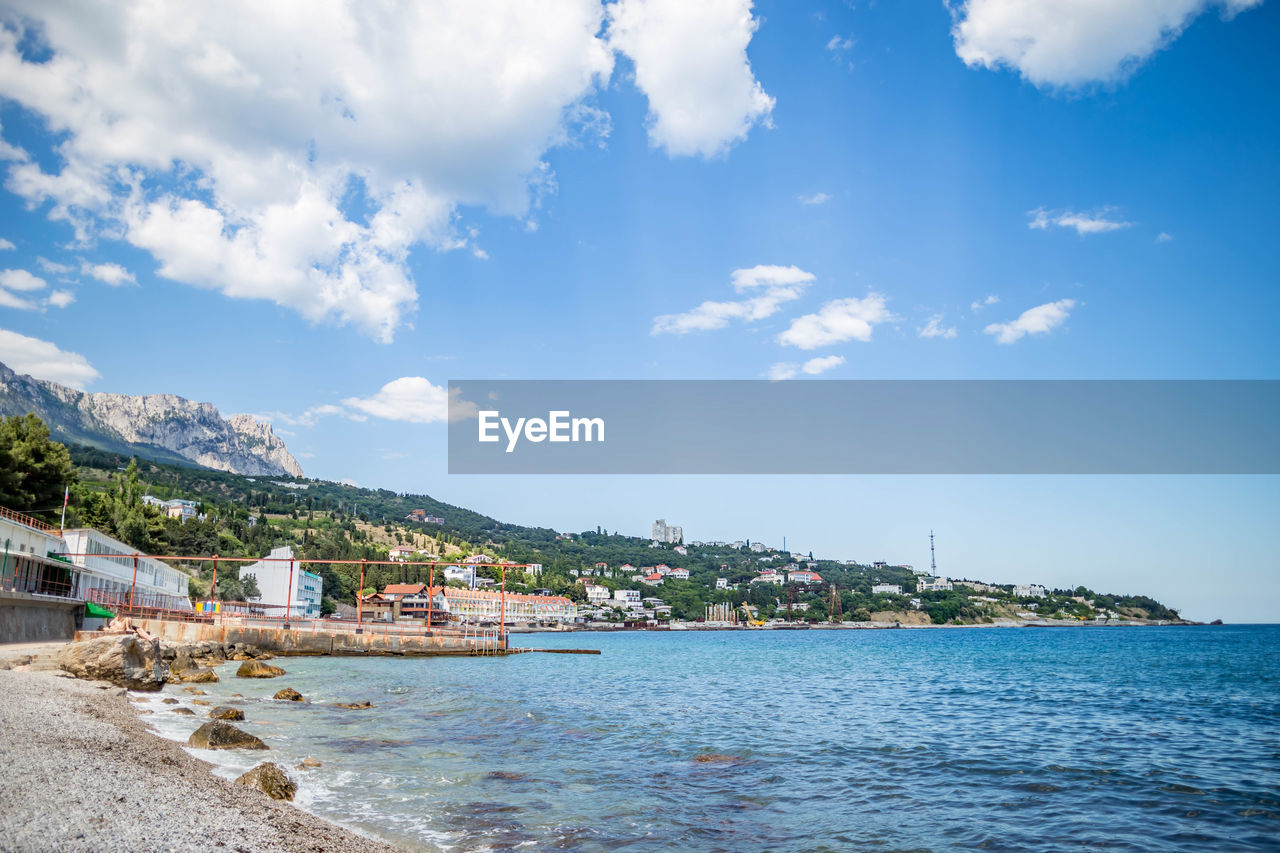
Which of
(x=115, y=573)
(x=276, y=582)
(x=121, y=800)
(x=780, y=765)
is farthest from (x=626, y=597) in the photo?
(x=121, y=800)

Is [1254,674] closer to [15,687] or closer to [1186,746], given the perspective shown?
[1186,746]

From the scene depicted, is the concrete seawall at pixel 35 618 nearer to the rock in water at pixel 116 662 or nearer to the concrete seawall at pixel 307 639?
the concrete seawall at pixel 307 639

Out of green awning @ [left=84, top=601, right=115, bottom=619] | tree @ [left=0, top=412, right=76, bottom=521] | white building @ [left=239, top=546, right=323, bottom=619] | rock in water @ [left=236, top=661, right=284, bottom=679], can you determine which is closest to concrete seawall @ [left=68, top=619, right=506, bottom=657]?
green awning @ [left=84, top=601, right=115, bottom=619]

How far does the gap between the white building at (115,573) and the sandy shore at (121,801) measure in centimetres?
4017

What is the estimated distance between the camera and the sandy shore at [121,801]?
19.6 feet

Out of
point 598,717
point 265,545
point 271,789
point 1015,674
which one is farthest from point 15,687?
point 265,545

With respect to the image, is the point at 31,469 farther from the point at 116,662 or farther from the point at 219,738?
→ the point at 219,738

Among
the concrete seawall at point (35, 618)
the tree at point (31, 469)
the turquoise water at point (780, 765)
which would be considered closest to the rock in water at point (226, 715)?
the turquoise water at point (780, 765)

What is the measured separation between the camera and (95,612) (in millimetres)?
40281

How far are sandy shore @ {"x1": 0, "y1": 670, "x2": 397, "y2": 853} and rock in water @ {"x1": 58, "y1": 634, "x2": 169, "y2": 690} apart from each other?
33.4 feet

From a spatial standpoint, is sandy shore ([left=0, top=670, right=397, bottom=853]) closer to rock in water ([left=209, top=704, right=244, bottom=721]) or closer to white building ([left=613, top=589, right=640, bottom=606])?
rock in water ([left=209, top=704, right=244, bottom=721])

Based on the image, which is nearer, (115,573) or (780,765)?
(780,765)

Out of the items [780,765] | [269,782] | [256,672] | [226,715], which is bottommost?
[256,672]

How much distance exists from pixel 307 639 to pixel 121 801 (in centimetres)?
4533
